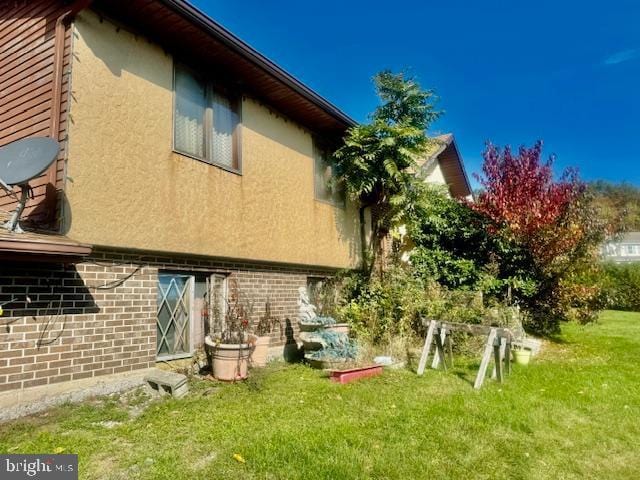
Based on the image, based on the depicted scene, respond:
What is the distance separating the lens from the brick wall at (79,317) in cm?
504

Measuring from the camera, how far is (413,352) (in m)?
9.13

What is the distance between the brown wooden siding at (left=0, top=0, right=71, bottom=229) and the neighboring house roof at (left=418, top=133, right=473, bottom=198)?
1261 centimetres

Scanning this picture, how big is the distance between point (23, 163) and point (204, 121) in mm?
3212

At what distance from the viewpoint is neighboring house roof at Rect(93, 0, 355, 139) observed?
6.40m

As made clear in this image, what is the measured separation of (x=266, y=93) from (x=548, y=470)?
7679 millimetres

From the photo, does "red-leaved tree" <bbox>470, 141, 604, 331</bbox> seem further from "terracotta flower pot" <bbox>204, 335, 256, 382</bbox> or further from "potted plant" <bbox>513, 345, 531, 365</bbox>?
"terracotta flower pot" <bbox>204, 335, 256, 382</bbox>

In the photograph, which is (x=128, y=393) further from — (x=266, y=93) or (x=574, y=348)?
(x=574, y=348)

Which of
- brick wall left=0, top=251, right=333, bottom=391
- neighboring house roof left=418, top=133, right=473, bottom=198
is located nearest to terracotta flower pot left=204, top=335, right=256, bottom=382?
brick wall left=0, top=251, right=333, bottom=391

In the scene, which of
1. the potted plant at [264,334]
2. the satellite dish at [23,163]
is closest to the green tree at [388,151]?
the potted plant at [264,334]

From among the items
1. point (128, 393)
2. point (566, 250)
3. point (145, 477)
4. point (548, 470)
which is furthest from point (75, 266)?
point (566, 250)

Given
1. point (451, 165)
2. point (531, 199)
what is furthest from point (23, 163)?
point (451, 165)

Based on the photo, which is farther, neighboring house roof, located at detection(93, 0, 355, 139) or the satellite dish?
neighboring house roof, located at detection(93, 0, 355, 139)

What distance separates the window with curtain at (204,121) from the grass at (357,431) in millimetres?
3789

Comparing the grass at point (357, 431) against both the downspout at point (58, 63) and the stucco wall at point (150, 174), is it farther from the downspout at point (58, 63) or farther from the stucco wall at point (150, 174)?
the downspout at point (58, 63)
